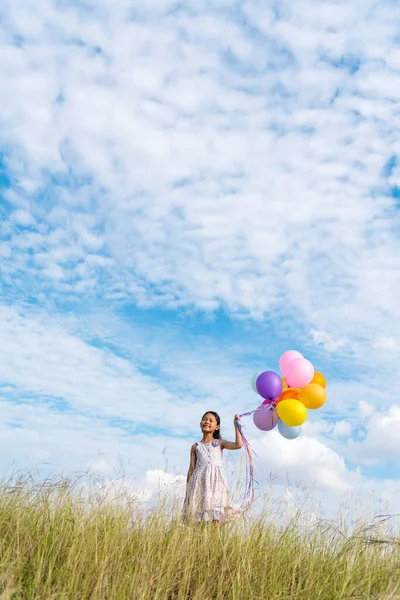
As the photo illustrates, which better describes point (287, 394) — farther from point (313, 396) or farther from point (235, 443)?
point (235, 443)

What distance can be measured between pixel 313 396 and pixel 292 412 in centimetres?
36

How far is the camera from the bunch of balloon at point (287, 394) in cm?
675

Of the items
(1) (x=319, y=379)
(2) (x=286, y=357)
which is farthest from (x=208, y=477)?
(1) (x=319, y=379)

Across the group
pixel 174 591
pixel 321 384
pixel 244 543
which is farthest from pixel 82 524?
pixel 321 384

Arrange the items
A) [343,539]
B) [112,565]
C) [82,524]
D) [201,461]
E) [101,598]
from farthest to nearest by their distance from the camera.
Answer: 1. [201,461]
2. [343,539]
3. [82,524]
4. [112,565]
5. [101,598]

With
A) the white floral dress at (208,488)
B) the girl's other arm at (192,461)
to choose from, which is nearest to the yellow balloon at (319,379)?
the white floral dress at (208,488)

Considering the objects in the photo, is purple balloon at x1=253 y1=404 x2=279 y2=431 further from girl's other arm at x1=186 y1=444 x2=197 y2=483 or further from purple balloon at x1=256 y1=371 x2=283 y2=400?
girl's other arm at x1=186 y1=444 x2=197 y2=483

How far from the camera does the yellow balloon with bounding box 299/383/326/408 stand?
680cm

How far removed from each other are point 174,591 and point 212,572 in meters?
0.36

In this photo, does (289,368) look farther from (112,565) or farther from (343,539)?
(112,565)

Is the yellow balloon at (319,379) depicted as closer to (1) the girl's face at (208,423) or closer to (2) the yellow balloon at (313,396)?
(2) the yellow balloon at (313,396)

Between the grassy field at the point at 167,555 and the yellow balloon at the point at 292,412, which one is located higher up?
the yellow balloon at the point at 292,412

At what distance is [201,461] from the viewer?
6906mm

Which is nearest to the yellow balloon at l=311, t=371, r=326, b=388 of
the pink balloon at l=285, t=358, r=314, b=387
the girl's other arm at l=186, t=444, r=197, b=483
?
the pink balloon at l=285, t=358, r=314, b=387
